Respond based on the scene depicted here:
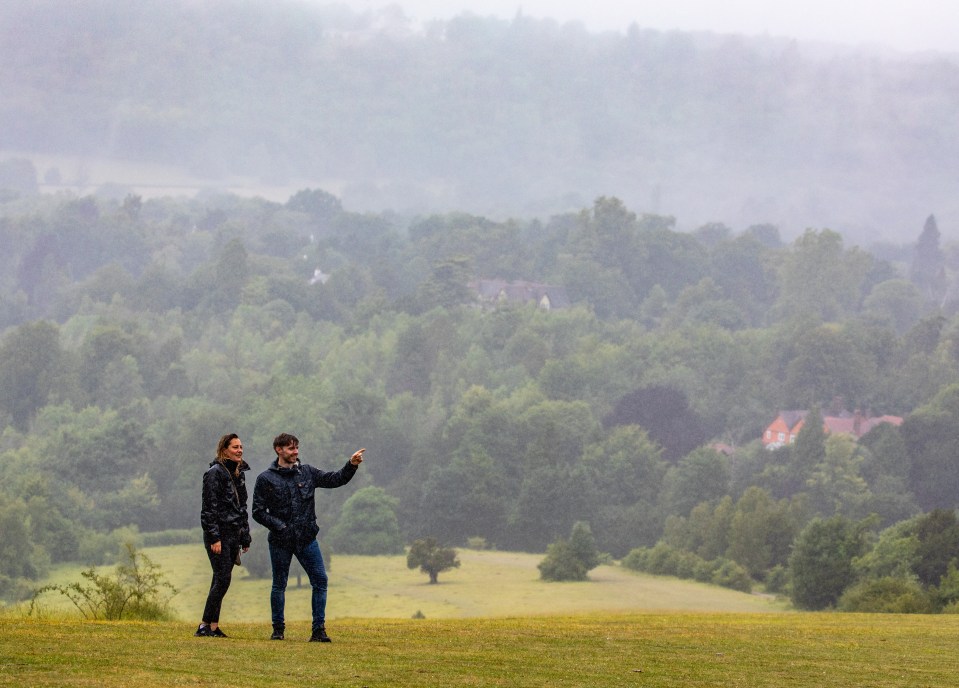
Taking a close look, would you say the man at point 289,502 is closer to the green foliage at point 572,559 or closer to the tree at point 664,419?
the green foliage at point 572,559

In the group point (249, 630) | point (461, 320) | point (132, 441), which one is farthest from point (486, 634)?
point (461, 320)

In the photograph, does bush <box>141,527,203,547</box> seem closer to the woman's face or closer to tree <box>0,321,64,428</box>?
tree <box>0,321,64,428</box>

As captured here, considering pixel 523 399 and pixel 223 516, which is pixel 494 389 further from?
pixel 223 516

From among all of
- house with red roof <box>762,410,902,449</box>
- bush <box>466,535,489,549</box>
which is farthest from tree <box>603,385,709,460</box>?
bush <box>466,535,489,549</box>

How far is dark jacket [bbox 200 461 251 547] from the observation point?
1319 cm

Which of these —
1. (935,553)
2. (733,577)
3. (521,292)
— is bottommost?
(733,577)

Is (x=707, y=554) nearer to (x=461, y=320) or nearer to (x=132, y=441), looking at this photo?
(x=132, y=441)

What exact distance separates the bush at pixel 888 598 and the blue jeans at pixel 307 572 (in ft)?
75.5

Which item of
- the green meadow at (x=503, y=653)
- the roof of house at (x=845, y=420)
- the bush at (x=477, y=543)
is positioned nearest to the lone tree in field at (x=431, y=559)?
the bush at (x=477, y=543)

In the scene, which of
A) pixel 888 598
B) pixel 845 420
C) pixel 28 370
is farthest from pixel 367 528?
pixel 845 420

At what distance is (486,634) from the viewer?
1534cm

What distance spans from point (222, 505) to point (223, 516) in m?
0.10

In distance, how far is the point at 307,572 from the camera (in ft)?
44.5

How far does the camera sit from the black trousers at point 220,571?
13366 millimetres
